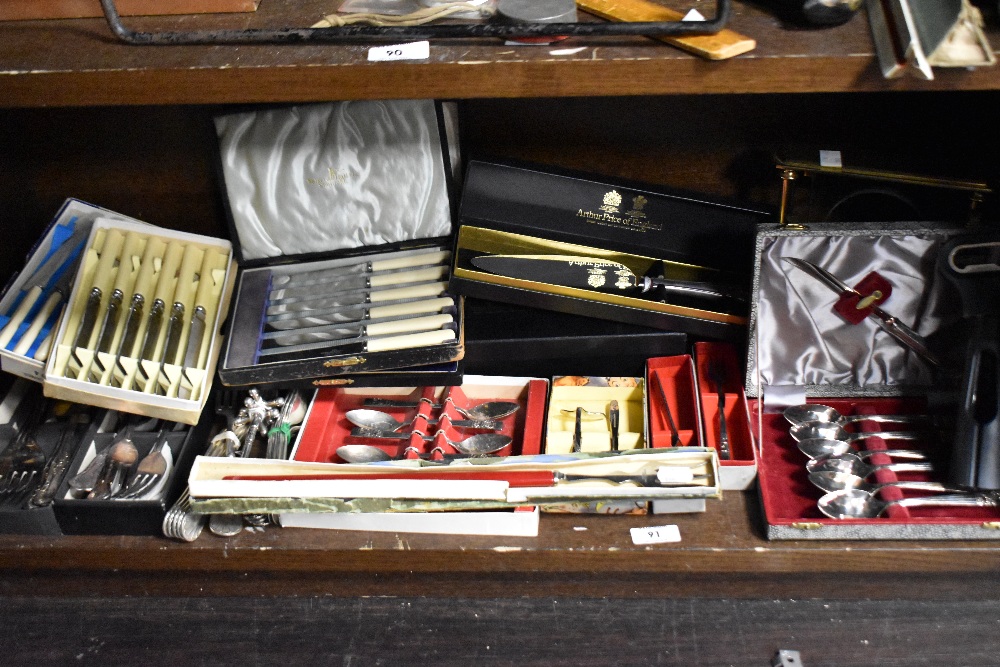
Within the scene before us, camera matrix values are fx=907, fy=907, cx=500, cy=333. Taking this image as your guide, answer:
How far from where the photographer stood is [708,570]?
1.22m

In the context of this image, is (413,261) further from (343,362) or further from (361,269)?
(343,362)

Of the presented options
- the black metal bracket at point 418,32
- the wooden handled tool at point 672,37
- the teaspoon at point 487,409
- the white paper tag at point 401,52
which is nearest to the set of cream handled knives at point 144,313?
the teaspoon at point 487,409

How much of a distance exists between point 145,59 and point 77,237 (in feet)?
1.98

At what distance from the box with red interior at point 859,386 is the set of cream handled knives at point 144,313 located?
796mm

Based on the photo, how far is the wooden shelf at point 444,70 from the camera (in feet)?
3.16

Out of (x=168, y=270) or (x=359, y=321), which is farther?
(x=168, y=270)

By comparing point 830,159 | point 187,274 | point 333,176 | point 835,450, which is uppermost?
point 830,159

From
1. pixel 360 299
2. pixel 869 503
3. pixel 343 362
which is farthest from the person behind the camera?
pixel 360 299

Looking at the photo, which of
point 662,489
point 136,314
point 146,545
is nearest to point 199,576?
point 146,545

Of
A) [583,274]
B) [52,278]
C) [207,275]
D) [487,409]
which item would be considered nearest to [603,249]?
[583,274]

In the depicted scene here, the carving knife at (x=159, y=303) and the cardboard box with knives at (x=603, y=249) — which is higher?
the cardboard box with knives at (x=603, y=249)

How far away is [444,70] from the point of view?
0.99 metres

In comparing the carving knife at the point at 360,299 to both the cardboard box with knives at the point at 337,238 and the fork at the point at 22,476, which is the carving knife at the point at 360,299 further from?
the fork at the point at 22,476

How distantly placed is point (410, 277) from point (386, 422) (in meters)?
0.23
